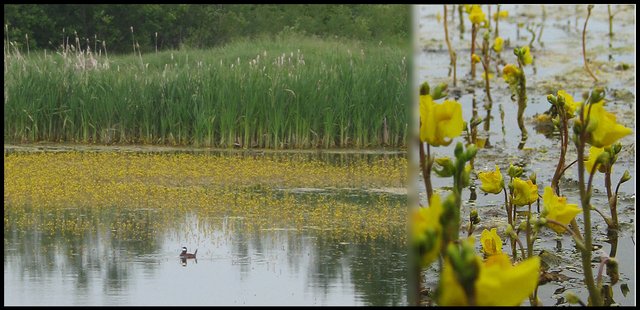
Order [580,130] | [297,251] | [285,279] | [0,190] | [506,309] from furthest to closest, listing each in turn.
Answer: [0,190] < [297,251] < [285,279] < [580,130] < [506,309]

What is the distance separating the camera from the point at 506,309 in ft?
2.60

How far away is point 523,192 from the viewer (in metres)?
1.99

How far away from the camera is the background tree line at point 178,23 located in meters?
4.02

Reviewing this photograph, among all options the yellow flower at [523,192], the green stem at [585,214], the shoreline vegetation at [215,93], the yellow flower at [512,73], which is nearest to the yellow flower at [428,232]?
the green stem at [585,214]

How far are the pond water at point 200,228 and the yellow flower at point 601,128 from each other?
891mm

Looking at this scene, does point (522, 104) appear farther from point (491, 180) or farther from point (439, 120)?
point (439, 120)

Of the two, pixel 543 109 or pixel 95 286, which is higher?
pixel 543 109

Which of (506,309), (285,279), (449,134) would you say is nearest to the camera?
(506,309)

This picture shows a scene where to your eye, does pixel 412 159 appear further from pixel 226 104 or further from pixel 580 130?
pixel 226 104

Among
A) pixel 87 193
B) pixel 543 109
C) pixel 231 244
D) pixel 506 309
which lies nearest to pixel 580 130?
pixel 506 309

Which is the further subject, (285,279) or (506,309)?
(285,279)

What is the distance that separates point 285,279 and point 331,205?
3.17 feet

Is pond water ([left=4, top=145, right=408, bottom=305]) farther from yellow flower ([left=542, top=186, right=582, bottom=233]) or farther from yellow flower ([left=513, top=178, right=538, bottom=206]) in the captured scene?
yellow flower ([left=542, top=186, right=582, bottom=233])

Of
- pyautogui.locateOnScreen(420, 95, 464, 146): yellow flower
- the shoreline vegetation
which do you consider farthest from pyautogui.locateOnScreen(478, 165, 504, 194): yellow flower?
the shoreline vegetation
